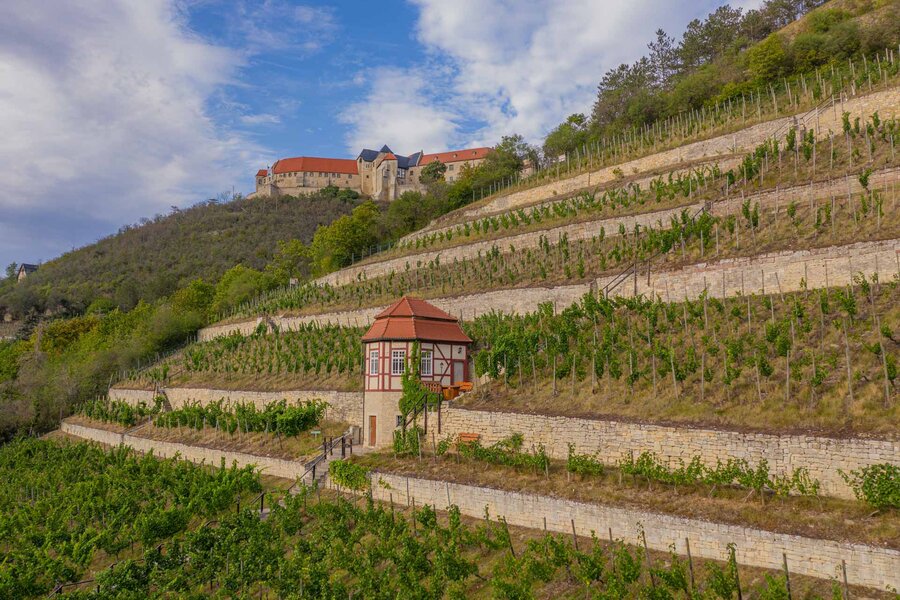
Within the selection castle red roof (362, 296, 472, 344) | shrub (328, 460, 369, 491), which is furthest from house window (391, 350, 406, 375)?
shrub (328, 460, 369, 491)

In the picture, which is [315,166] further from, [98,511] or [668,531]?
[668,531]

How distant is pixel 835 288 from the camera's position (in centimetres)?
2047

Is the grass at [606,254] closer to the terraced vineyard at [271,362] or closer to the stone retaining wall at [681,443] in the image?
the terraced vineyard at [271,362]

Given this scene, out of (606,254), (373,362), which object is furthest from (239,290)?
(606,254)

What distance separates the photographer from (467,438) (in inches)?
826

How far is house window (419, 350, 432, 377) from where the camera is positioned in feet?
81.8

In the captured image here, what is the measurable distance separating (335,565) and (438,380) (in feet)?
32.4

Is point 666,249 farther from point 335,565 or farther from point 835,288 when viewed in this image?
point 335,565

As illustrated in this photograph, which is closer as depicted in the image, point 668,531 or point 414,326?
point 668,531

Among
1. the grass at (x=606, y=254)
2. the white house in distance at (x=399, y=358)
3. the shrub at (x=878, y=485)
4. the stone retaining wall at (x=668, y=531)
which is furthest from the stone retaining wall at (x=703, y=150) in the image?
the stone retaining wall at (x=668, y=531)

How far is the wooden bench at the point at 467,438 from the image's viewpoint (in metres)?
20.8

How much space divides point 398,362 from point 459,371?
287 cm

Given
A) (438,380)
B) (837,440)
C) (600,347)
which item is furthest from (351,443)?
(837,440)

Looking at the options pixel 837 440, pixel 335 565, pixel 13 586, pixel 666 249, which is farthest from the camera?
pixel 666 249
